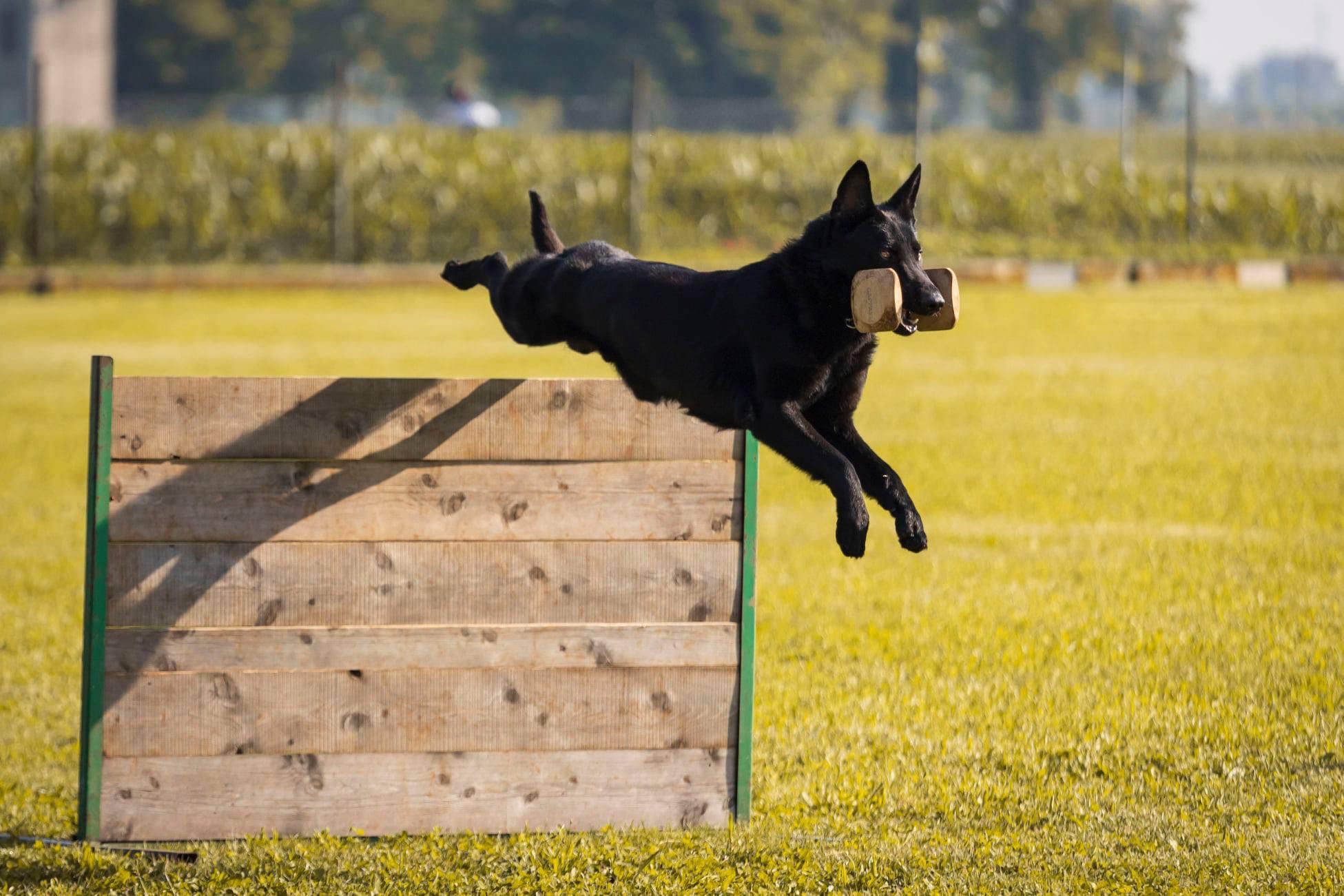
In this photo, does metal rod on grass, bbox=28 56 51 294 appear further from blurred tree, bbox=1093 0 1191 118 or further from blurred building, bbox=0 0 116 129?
blurred tree, bbox=1093 0 1191 118

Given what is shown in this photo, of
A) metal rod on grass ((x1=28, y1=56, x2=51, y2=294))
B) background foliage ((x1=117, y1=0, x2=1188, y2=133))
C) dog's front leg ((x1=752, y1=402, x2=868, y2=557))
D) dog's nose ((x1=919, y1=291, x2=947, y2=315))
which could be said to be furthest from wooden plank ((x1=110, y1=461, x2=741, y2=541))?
background foliage ((x1=117, y1=0, x2=1188, y2=133))

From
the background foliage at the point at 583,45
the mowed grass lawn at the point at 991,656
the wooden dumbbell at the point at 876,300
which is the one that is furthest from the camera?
the background foliage at the point at 583,45

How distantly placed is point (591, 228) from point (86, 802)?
2033 cm

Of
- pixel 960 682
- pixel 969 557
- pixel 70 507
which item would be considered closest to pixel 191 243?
pixel 70 507

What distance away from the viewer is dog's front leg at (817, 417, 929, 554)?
3453 mm

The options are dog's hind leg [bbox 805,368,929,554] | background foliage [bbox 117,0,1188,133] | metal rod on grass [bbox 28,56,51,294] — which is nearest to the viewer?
dog's hind leg [bbox 805,368,929,554]

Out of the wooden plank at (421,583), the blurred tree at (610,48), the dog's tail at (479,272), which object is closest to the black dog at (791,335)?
the dog's tail at (479,272)

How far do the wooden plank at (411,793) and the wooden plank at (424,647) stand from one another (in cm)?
29

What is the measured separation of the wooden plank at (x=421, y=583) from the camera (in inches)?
197

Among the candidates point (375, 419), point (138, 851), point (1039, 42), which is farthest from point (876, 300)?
point (1039, 42)

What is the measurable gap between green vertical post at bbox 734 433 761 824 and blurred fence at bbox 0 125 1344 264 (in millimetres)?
18698

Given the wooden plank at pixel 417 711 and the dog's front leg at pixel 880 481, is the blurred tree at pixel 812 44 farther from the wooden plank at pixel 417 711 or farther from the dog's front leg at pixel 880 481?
the dog's front leg at pixel 880 481

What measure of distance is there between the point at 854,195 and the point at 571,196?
22154 mm

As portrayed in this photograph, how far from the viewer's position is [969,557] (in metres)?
9.34
